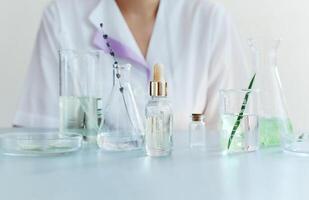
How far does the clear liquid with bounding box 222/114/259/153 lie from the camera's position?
73 cm

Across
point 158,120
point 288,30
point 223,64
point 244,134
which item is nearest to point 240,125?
point 244,134

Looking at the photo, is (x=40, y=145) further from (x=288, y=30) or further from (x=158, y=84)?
(x=288, y=30)

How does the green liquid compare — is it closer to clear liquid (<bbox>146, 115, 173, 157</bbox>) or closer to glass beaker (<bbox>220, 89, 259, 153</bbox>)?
glass beaker (<bbox>220, 89, 259, 153</bbox>)

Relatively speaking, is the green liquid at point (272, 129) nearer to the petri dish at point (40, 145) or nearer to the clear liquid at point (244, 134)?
the clear liquid at point (244, 134)

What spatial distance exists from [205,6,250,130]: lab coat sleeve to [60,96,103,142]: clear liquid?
46 cm

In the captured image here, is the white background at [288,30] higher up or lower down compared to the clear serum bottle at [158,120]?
higher up

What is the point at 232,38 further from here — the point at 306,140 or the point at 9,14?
the point at 9,14

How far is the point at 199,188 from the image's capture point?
1.67 ft

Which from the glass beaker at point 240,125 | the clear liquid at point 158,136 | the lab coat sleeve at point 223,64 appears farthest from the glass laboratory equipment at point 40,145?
the lab coat sleeve at point 223,64

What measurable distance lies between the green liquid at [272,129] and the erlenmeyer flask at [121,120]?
7.8 inches

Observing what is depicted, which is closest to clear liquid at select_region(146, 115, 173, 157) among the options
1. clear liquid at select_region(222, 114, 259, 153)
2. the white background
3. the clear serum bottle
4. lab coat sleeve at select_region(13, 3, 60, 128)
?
the clear serum bottle

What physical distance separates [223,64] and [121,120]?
55cm

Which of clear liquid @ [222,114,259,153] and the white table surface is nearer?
the white table surface

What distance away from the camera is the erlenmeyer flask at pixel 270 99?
768mm
